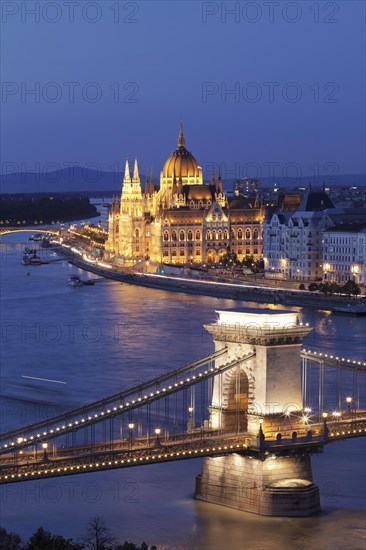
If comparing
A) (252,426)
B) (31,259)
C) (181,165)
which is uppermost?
(181,165)

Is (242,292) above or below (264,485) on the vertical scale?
above

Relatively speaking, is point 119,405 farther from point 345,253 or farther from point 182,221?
point 182,221

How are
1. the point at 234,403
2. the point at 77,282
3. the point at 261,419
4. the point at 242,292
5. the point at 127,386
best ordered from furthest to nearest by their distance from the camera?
the point at 77,282 → the point at 242,292 → the point at 127,386 → the point at 234,403 → the point at 261,419

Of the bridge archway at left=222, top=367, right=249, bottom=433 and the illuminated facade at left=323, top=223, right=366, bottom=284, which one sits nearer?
the bridge archway at left=222, top=367, right=249, bottom=433

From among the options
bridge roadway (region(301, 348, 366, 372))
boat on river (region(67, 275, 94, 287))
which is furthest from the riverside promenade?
bridge roadway (region(301, 348, 366, 372))

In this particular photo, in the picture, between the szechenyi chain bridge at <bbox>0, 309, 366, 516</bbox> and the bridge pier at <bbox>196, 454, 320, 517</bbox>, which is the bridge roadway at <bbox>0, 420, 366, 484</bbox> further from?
the bridge pier at <bbox>196, 454, 320, 517</bbox>

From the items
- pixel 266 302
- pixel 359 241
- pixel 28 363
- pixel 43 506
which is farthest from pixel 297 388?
pixel 359 241

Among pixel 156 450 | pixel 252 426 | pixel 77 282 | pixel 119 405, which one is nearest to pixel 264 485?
pixel 252 426
